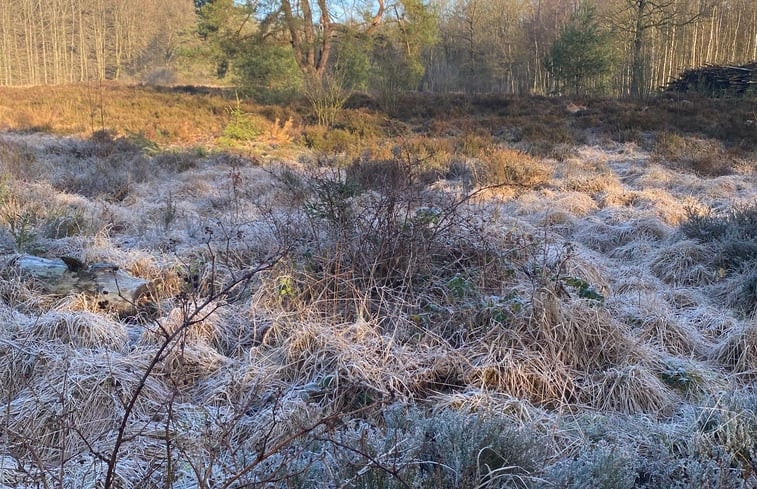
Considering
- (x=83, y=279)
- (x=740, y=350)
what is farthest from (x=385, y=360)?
(x=83, y=279)

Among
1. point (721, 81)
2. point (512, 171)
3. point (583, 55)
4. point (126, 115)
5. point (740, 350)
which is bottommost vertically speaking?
point (740, 350)

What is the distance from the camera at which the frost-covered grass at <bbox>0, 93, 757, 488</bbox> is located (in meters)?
1.76

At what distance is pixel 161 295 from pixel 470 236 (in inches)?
83.5

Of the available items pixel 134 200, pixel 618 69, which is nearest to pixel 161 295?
pixel 134 200

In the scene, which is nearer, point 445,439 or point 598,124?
point 445,439

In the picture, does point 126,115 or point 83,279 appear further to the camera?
point 126,115

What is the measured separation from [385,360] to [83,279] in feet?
7.14

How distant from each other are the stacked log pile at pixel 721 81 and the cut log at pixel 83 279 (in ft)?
64.0

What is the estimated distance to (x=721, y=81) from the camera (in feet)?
60.9

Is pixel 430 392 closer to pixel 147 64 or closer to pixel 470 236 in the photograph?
pixel 470 236

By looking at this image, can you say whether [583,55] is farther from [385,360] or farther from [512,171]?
[385,360]

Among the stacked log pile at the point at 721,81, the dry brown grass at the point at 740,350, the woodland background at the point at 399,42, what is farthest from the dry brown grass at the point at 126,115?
the stacked log pile at the point at 721,81

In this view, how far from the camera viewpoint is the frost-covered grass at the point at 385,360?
5.77 ft

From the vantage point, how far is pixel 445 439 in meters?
1.83
